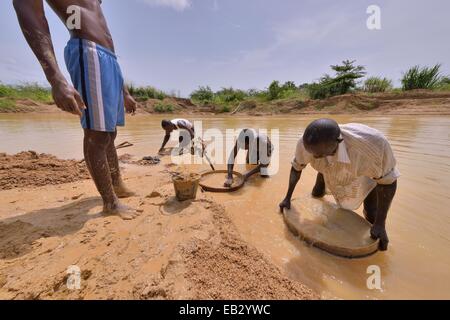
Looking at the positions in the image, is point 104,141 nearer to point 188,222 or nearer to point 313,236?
point 188,222

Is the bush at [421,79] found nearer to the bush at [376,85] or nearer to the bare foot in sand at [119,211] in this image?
the bush at [376,85]

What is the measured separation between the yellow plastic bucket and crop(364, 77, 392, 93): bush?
2259cm

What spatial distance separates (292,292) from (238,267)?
35 cm

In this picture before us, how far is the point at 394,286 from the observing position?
4.40 feet

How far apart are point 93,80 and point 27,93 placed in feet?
86.3

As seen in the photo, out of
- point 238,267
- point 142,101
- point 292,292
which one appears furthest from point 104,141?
point 142,101

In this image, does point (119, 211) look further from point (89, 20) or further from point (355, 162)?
point (355, 162)

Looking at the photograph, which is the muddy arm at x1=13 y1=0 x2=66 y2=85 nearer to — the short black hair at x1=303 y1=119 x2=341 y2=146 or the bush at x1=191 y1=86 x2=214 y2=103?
the short black hair at x1=303 y1=119 x2=341 y2=146

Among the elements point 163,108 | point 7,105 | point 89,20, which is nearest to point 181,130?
point 89,20

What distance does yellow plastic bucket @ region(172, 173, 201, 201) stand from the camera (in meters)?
2.13

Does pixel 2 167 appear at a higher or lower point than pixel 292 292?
higher

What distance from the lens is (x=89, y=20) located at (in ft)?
5.82

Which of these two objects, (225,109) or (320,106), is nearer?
(320,106)

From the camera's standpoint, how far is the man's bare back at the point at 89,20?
1.70 metres
